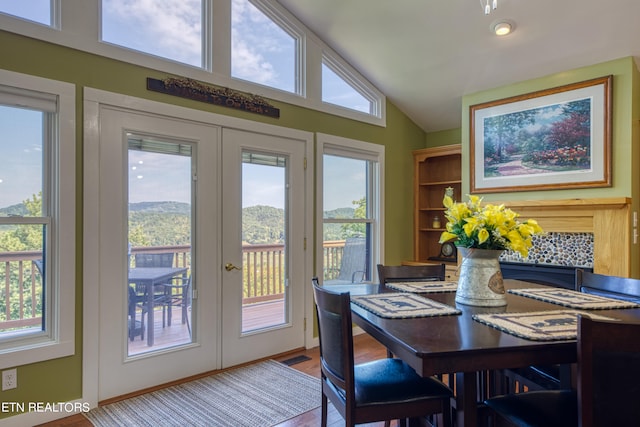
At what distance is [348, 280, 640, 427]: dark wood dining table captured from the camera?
1229 millimetres

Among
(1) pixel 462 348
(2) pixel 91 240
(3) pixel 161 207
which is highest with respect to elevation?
(3) pixel 161 207

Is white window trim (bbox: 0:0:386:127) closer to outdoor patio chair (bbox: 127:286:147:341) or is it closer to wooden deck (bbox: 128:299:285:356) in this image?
outdoor patio chair (bbox: 127:286:147:341)

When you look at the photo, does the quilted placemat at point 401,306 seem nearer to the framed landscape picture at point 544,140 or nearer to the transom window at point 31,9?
the framed landscape picture at point 544,140

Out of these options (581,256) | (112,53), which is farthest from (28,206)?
(581,256)

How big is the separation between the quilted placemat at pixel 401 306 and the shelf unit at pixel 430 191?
112 inches

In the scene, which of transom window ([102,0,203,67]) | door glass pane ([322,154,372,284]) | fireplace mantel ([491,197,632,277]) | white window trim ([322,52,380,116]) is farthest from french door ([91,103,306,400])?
fireplace mantel ([491,197,632,277])

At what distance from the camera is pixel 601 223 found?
3.23 meters

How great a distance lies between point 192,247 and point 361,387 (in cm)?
192

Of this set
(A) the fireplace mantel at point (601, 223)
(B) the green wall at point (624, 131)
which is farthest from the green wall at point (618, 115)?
(A) the fireplace mantel at point (601, 223)

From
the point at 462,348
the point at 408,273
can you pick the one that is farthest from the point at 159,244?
the point at 462,348

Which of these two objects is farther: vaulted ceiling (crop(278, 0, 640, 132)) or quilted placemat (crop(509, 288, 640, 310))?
vaulted ceiling (crop(278, 0, 640, 132))

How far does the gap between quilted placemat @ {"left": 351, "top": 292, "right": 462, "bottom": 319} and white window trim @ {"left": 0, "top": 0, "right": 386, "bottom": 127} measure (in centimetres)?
225

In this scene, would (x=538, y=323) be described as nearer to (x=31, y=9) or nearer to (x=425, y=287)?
(x=425, y=287)

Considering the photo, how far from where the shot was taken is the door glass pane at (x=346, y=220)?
13.3ft
